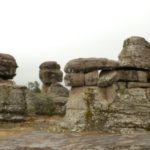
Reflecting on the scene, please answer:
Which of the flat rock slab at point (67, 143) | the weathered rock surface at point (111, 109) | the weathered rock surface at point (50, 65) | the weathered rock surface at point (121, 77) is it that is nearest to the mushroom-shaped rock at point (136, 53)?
the weathered rock surface at point (121, 77)

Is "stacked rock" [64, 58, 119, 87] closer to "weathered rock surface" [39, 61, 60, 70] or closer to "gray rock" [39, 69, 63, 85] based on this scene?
"gray rock" [39, 69, 63, 85]

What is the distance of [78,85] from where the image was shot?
68.2 feet

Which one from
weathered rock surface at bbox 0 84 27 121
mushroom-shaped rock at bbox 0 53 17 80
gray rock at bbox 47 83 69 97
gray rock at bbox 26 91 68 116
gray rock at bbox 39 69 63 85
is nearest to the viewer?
weathered rock surface at bbox 0 84 27 121

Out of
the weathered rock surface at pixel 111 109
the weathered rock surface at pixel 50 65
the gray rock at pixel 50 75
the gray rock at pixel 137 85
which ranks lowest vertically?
the weathered rock surface at pixel 111 109

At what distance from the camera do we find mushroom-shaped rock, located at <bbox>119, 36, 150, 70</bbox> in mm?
20055

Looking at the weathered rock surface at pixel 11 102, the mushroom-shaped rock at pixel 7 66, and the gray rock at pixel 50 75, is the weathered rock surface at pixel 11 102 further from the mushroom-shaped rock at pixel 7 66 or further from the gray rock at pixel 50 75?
the gray rock at pixel 50 75

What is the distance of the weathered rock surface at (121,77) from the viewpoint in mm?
19931

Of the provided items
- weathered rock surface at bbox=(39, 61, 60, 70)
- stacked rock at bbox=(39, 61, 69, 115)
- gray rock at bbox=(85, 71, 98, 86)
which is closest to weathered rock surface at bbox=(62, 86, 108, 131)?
gray rock at bbox=(85, 71, 98, 86)

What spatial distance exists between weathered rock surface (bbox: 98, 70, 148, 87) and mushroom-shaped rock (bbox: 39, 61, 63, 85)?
15.0m

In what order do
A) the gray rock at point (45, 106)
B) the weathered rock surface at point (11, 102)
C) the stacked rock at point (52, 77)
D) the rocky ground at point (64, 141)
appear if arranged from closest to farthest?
1. the rocky ground at point (64, 141)
2. the weathered rock surface at point (11, 102)
3. the gray rock at point (45, 106)
4. the stacked rock at point (52, 77)

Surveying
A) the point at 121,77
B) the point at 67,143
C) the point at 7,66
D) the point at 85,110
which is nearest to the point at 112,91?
the point at 121,77

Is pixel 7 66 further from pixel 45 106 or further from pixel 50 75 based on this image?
pixel 50 75

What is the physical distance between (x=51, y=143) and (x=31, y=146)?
887 millimetres

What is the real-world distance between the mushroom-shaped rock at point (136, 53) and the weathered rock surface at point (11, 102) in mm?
5725
